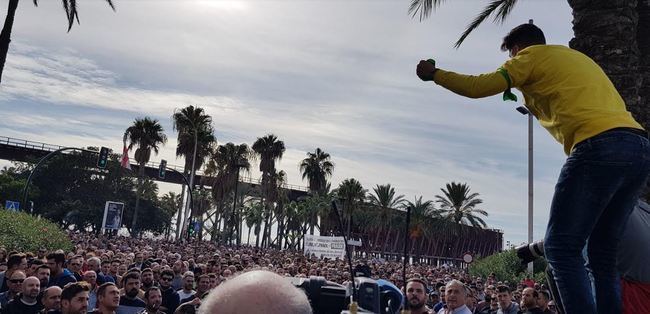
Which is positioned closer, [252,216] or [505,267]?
[505,267]

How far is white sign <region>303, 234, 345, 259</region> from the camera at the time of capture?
3378cm

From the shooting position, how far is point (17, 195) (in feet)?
224

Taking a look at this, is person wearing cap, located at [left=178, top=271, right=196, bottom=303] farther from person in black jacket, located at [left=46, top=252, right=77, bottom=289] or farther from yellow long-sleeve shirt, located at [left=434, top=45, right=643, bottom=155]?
yellow long-sleeve shirt, located at [left=434, top=45, right=643, bottom=155]

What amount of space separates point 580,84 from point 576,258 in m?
0.91

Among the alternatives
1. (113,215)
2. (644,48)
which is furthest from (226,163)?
(644,48)

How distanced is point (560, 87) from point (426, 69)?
0.68 m

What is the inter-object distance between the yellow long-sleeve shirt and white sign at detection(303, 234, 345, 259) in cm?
3068

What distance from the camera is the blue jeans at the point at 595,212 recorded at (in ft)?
8.09

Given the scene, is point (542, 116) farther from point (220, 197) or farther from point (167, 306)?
point (220, 197)

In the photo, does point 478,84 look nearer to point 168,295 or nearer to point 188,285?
point 168,295

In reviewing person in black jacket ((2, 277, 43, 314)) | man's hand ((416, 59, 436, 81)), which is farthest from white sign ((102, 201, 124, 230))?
man's hand ((416, 59, 436, 81))

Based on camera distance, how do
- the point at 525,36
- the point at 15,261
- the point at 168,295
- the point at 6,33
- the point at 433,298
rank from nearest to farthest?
the point at 525,36 < the point at 15,261 < the point at 168,295 < the point at 433,298 < the point at 6,33

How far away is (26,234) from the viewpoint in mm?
20375

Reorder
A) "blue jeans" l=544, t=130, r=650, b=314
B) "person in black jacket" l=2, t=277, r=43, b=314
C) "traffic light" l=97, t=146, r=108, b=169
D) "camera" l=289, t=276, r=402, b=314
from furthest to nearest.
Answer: "traffic light" l=97, t=146, r=108, b=169, "person in black jacket" l=2, t=277, r=43, b=314, "blue jeans" l=544, t=130, r=650, b=314, "camera" l=289, t=276, r=402, b=314
